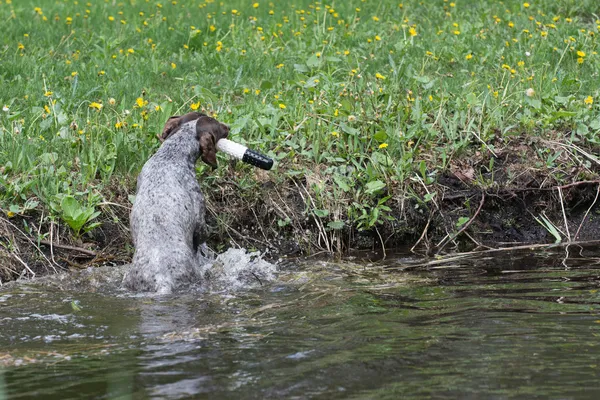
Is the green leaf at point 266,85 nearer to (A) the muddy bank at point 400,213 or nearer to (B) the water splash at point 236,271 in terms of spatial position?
(A) the muddy bank at point 400,213

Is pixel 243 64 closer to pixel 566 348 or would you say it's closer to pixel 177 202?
pixel 177 202

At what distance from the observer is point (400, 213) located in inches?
296

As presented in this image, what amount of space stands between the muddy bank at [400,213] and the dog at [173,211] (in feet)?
1.96

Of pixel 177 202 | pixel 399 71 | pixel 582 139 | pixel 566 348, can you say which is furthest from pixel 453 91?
pixel 566 348

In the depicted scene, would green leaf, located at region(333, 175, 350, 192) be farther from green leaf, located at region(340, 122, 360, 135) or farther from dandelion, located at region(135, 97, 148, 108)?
dandelion, located at region(135, 97, 148, 108)

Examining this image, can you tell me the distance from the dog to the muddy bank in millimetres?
598

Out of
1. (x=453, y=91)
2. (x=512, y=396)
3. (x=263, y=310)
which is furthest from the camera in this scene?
(x=453, y=91)

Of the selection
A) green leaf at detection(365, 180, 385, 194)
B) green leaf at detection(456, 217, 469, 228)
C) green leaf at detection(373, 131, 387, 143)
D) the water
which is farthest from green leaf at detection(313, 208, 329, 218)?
green leaf at detection(456, 217, 469, 228)

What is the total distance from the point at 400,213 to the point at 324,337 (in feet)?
9.27

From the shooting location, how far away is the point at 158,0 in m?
13.2

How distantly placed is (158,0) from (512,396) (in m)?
10.4

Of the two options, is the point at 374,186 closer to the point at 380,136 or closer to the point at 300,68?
the point at 380,136

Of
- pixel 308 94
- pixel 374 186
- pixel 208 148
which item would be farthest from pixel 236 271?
pixel 308 94

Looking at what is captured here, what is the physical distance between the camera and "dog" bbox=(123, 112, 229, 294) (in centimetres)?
600
